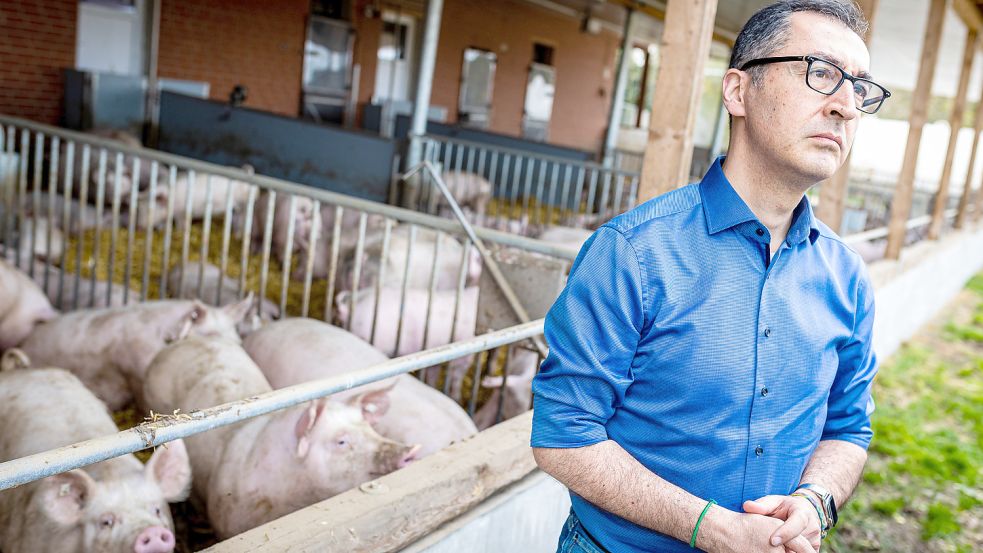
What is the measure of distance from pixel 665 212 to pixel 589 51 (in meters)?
19.4

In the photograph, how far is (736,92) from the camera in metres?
1.53

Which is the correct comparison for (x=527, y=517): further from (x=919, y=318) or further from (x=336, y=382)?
(x=919, y=318)

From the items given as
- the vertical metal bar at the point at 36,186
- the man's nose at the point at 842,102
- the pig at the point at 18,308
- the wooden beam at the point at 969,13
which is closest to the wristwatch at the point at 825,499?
the man's nose at the point at 842,102

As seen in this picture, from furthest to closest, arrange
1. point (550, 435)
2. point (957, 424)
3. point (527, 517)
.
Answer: point (957, 424), point (527, 517), point (550, 435)

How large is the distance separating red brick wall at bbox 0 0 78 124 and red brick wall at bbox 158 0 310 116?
1.18m

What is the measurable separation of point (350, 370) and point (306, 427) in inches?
34.5

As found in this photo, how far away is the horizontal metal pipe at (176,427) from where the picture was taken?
1350 mm

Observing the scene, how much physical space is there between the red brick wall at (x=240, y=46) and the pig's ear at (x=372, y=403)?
823 cm

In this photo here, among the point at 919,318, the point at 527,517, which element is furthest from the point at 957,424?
the point at 527,517

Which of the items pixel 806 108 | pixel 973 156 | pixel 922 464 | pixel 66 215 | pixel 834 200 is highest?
pixel 973 156

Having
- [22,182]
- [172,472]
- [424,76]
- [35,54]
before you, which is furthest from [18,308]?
[35,54]

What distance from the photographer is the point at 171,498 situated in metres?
2.63

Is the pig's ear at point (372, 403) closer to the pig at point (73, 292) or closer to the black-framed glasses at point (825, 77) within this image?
the black-framed glasses at point (825, 77)

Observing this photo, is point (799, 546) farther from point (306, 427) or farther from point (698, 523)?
point (306, 427)
